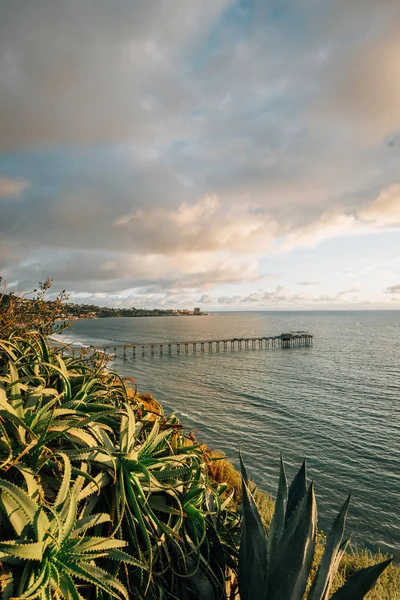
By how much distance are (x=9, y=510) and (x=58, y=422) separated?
0.56m

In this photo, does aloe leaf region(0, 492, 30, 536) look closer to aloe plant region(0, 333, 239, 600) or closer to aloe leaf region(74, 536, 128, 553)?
aloe plant region(0, 333, 239, 600)

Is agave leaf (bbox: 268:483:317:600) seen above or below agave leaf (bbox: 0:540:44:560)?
below

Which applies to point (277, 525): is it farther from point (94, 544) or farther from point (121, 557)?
point (94, 544)

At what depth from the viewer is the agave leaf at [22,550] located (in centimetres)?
135

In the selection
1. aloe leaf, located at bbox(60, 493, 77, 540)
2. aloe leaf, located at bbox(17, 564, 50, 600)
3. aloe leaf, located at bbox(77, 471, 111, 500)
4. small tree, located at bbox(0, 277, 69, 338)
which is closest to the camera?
aloe leaf, located at bbox(17, 564, 50, 600)

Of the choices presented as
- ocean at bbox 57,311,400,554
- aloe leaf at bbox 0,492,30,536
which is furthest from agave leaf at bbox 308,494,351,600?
aloe leaf at bbox 0,492,30,536

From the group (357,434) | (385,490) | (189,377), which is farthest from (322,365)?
(385,490)

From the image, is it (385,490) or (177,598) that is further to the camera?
(385,490)

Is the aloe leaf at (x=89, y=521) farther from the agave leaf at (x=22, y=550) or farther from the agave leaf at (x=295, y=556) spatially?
the agave leaf at (x=295, y=556)

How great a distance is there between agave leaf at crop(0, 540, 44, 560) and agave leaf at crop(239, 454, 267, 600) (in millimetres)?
1511

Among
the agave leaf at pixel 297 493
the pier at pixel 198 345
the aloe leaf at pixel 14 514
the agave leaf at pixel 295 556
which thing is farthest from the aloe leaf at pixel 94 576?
the pier at pixel 198 345

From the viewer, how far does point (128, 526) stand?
197 cm

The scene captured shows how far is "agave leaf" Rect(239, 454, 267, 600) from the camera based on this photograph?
7.45 ft

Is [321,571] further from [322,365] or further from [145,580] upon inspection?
[322,365]
